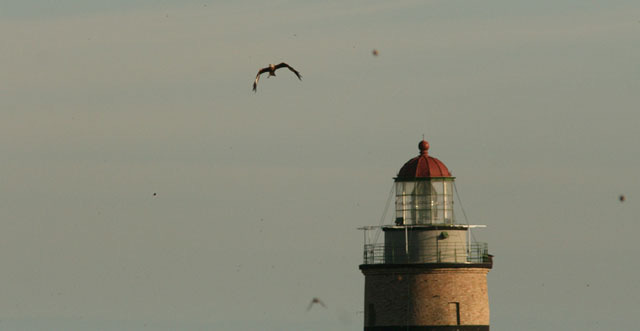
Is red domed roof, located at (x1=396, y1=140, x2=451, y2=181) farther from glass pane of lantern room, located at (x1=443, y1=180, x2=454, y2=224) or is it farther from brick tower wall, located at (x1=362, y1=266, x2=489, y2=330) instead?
brick tower wall, located at (x1=362, y1=266, x2=489, y2=330)

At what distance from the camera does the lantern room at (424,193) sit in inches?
4513

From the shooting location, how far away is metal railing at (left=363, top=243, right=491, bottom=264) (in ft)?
373

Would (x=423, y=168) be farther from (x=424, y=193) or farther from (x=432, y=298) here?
(x=432, y=298)

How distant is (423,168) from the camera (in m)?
115

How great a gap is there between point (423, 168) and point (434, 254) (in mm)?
4105

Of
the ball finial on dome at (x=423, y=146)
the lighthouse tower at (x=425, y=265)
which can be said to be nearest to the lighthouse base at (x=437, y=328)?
the lighthouse tower at (x=425, y=265)

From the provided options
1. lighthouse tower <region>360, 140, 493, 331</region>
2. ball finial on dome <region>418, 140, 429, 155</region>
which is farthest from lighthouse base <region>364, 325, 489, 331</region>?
ball finial on dome <region>418, 140, 429, 155</region>

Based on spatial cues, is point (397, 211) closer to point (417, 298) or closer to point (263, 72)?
point (417, 298)

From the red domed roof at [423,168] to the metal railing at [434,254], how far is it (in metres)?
3.30

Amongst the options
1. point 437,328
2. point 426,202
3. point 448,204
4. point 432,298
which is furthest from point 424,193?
point 437,328

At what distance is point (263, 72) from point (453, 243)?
578 inches

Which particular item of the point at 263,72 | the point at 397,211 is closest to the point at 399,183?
the point at 397,211

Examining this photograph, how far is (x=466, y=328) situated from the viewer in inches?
4451

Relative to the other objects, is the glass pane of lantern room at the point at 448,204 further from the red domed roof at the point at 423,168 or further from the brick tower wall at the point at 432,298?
the brick tower wall at the point at 432,298
